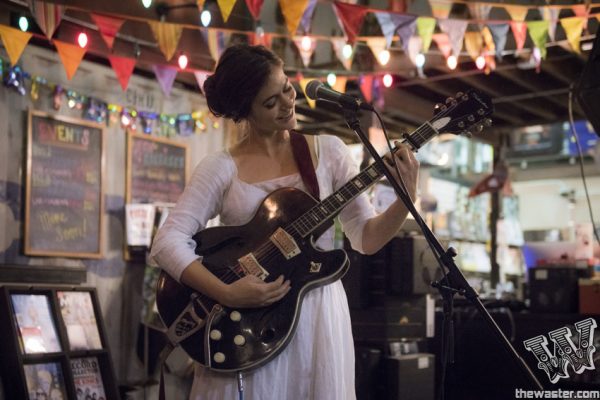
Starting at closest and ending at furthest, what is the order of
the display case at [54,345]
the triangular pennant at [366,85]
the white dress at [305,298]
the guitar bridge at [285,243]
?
the white dress at [305,298], the guitar bridge at [285,243], the display case at [54,345], the triangular pennant at [366,85]

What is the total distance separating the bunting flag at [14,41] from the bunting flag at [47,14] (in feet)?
0.53

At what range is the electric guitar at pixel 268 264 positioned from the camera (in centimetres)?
183

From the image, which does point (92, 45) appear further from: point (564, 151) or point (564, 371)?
point (564, 151)

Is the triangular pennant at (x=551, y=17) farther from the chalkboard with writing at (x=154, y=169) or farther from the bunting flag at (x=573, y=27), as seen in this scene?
the chalkboard with writing at (x=154, y=169)

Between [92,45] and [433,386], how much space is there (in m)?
3.13

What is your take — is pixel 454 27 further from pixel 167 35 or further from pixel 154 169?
pixel 154 169

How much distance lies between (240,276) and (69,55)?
121 inches

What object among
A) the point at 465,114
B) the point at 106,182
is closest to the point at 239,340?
the point at 465,114

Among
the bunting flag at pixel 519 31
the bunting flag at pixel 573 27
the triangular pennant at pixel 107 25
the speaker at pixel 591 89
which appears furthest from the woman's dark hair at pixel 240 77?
the bunting flag at pixel 573 27

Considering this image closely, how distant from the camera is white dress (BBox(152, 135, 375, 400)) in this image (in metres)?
1.79

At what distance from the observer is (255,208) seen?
1995mm

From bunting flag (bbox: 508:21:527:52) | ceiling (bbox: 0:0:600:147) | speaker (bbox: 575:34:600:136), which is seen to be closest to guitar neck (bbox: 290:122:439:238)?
speaker (bbox: 575:34:600:136)

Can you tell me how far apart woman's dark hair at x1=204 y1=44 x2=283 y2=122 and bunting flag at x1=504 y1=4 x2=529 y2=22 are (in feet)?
9.99

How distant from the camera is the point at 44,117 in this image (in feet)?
15.9
